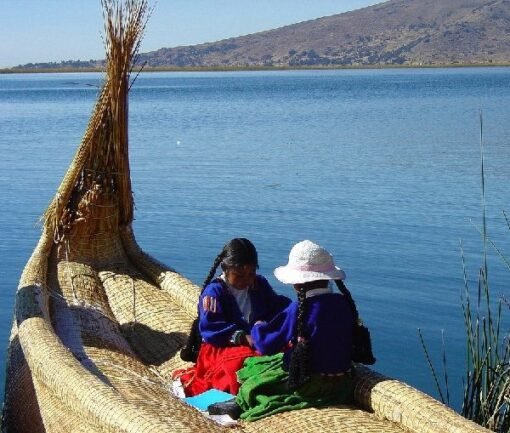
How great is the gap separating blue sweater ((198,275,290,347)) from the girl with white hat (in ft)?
1.00

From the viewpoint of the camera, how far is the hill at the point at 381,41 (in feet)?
386

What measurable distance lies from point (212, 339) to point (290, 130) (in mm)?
20873

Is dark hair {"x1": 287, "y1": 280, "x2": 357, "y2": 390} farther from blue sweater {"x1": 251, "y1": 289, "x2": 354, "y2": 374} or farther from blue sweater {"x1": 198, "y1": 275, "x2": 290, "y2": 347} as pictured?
blue sweater {"x1": 198, "y1": 275, "x2": 290, "y2": 347}

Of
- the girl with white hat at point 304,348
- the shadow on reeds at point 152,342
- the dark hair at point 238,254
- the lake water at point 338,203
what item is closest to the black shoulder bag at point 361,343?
the girl with white hat at point 304,348

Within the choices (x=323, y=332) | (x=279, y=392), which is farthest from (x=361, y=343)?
(x=279, y=392)

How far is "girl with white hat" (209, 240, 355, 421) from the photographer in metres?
4.00

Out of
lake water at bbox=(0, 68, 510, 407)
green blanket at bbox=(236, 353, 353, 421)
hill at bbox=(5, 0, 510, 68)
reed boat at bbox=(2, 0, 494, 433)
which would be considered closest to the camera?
reed boat at bbox=(2, 0, 494, 433)

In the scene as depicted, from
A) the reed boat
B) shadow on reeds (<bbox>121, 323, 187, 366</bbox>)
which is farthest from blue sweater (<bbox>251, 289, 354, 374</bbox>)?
shadow on reeds (<bbox>121, 323, 187, 366</bbox>)

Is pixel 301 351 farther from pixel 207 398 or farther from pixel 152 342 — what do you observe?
pixel 152 342

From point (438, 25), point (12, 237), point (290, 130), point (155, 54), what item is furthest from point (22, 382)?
point (438, 25)

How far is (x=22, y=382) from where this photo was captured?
16.4 feet

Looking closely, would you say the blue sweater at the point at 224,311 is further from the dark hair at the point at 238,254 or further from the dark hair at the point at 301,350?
the dark hair at the point at 301,350

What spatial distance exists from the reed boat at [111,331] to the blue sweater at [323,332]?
7.5 inches

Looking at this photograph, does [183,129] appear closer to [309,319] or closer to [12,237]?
[12,237]
